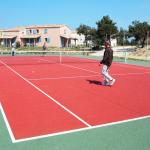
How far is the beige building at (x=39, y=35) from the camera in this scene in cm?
6690

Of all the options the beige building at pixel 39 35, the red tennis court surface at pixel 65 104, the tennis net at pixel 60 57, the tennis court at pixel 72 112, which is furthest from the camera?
the beige building at pixel 39 35

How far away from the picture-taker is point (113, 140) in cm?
518

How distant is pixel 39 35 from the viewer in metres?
67.7

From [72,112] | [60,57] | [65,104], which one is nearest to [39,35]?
[60,57]

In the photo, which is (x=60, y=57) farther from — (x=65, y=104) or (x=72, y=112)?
(x=72, y=112)

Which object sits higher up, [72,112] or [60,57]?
[60,57]

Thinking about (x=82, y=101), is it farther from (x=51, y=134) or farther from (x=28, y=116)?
(x=51, y=134)

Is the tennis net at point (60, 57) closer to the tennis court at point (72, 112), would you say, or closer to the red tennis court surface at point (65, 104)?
the red tennis court surface at point (65, 104)

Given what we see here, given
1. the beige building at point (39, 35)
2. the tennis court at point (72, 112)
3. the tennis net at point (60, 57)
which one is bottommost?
the tennis court at point (72, 112)

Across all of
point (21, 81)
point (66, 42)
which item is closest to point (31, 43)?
point (66, 42)

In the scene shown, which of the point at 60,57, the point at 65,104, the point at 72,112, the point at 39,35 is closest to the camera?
the point at 72,112

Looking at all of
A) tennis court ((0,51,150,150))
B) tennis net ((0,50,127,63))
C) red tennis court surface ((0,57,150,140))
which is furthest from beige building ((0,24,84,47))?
tennis court ((0,51,150,150))

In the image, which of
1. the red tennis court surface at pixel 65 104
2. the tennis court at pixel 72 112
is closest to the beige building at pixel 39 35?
the red tennis court surface at pixel 65 104

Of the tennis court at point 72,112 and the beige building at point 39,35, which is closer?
the tennis court at point 72,112
